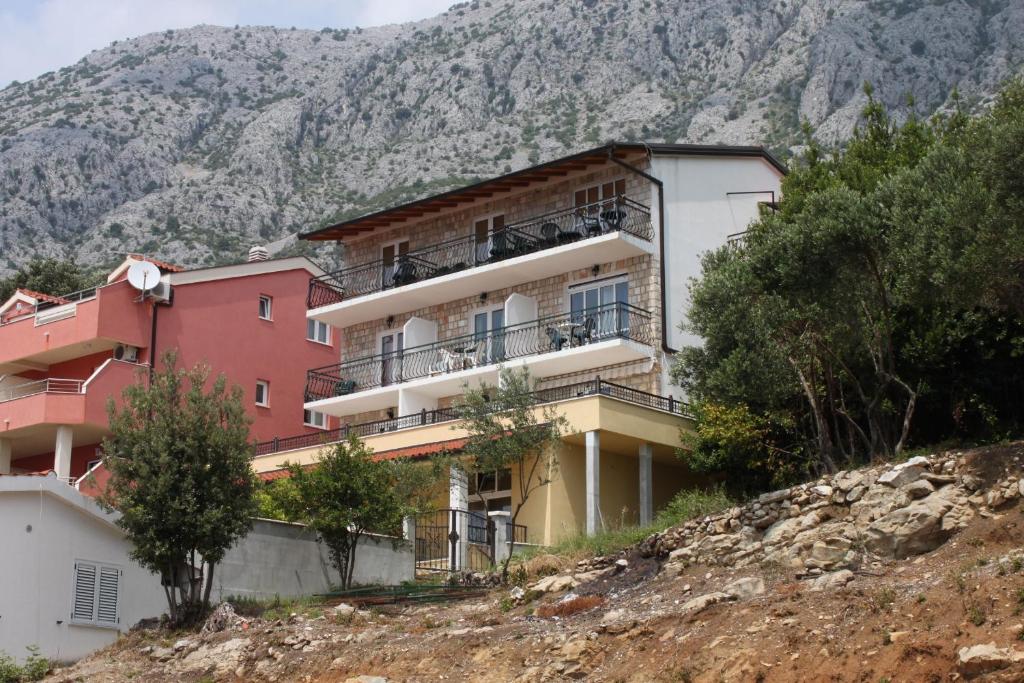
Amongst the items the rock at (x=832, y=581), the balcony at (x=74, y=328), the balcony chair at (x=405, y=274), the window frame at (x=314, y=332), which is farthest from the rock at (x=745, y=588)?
the window frame at (x=314, y=332)

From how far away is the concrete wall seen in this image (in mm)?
28500

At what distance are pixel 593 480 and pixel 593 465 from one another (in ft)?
1.23

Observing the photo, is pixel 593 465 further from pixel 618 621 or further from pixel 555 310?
pixel 618 621

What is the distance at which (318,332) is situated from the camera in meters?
49.1

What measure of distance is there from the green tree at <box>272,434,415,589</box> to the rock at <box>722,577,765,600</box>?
9805 millimetres

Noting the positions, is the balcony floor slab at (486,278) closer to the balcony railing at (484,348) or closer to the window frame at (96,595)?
the balcony railing at (484,348)

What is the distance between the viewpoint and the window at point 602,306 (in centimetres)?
3600

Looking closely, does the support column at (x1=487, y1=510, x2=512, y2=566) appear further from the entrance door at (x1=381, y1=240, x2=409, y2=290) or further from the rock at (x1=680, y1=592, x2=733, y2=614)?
the entrance door at (x1=381, y1=240, x2=409, y2=290)

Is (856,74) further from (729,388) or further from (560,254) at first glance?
(729,388)

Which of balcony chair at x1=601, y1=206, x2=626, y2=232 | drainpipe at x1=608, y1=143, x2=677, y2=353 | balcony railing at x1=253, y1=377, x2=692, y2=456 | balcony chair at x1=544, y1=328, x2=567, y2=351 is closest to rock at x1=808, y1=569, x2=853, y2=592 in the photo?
balcony railing at x1=253, y1=377, x2=692, y2=456

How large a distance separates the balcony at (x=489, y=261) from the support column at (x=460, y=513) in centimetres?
744

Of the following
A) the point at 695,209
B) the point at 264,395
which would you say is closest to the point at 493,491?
the point at 695,209

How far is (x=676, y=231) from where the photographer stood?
37469mm

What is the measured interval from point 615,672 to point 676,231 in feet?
66.5
